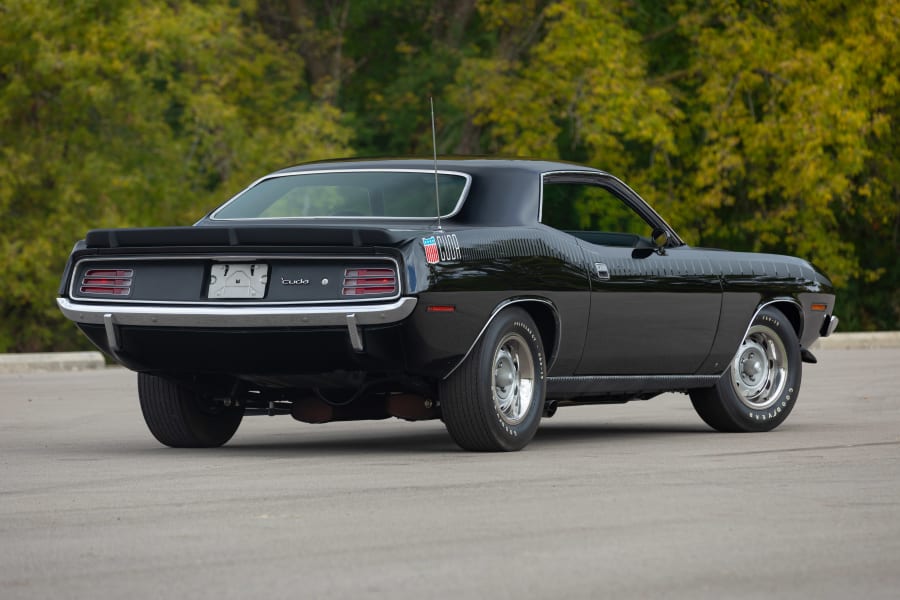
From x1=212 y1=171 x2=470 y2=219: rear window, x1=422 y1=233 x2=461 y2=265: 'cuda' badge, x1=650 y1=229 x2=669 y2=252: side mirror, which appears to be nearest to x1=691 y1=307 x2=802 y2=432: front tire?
x1=650 y1=229 x2=669 y2=252: side mirror

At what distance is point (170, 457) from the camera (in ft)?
33.2

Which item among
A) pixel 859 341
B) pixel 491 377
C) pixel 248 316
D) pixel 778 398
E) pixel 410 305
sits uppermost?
pixel 410 305

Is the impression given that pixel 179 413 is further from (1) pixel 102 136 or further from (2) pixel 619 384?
(1) pixel 102 136

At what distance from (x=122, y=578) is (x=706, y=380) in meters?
6.22

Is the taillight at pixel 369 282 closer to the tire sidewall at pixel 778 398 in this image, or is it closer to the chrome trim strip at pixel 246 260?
the chrome trim strip at pixel 246 260

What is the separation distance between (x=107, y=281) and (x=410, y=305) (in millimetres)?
1800

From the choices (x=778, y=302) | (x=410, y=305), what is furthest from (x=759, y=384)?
(x=410, y=305)

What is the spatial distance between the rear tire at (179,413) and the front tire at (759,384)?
309 cm

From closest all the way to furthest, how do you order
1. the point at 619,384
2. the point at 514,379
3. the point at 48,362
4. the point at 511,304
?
the point at 511,304 < the point at 514,379 < the point at 619,384 < the point at 48,362

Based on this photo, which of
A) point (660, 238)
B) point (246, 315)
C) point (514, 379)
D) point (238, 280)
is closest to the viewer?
point (246, 315)

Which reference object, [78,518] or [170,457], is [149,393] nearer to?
[170,457]

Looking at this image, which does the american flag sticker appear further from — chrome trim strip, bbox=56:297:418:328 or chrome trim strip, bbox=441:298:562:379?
chrome trim strip, bbox=441:298:562:379

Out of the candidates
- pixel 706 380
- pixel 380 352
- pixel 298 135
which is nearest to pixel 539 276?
pixel 380 352

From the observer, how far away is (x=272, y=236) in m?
9.24
